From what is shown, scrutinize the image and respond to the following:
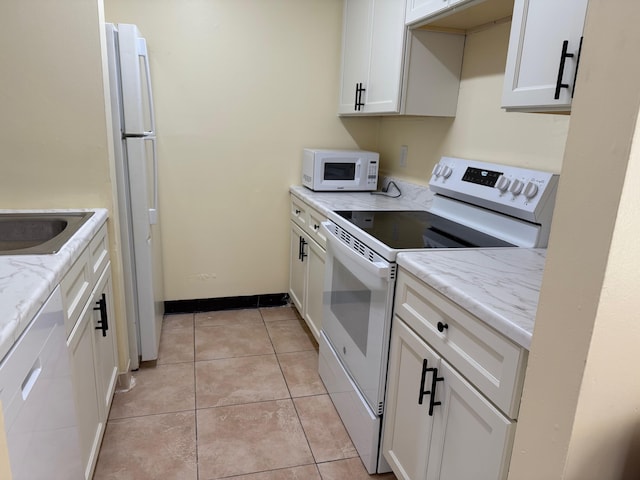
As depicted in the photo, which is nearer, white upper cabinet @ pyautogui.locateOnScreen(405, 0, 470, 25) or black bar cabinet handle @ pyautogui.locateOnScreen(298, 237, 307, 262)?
white upper cabinet @ pyautogui.locateOnScreen(405, 0, 470, 25)

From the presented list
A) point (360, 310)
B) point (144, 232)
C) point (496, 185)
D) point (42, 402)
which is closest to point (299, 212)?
point (144, 232)

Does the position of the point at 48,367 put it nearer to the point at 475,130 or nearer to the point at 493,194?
the point at 493,194

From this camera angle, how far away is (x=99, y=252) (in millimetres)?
1866

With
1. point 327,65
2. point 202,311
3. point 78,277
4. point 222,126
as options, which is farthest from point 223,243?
point 78,277

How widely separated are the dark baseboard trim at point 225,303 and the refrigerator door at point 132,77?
1.36 metres

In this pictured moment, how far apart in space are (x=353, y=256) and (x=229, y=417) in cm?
97

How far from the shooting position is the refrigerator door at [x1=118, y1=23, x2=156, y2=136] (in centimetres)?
204

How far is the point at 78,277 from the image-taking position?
5.03 ft

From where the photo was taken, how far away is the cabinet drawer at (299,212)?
111 inches

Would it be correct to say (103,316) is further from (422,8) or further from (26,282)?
(422,8)

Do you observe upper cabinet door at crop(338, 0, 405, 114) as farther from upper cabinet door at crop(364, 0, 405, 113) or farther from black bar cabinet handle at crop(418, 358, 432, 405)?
black bar cabinet handle at crop(418, 358, 432, 405)

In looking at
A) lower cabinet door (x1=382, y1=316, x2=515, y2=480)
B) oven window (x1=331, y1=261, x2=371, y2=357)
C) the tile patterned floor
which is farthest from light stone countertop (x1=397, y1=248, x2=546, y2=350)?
the tile patterned floor

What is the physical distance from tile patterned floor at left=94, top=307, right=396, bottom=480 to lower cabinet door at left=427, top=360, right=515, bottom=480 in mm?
552

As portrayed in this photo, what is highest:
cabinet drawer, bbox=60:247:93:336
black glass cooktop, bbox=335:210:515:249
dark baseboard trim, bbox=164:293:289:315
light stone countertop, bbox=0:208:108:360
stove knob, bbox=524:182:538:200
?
stove knob, bbox=524:182:538:200
